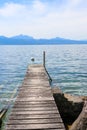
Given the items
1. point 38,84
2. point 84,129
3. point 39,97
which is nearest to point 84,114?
point 84,129

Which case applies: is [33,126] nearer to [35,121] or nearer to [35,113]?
[35,121]

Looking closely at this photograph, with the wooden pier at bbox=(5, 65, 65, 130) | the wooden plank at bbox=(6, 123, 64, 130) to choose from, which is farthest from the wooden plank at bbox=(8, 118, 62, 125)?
the wooden plank at bbox=(6, 123, 64, 130)

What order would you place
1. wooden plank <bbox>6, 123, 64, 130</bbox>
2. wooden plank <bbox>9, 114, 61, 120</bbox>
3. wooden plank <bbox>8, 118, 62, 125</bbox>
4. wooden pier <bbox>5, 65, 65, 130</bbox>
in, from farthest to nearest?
1. wooden plank <bbox>9, 114, 61, 120</bbox>
2. wooden plank <bbox>8, 118, 62, 125</bbox>
3. wooden pier <bbox>5, 65, 65, 130</bbox>
4. wooden plank <bbox>6, 123, 64, 130</bbox>

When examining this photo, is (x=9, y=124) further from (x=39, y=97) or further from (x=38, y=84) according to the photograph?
(x=38, y=84)

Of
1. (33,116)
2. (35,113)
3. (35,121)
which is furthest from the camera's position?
(35,113)

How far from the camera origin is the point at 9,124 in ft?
32.5

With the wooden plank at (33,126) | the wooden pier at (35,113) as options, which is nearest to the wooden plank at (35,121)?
the wooden pier at (35,113)

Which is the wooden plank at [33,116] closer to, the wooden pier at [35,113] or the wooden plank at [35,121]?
the wooden pier at [35,113]

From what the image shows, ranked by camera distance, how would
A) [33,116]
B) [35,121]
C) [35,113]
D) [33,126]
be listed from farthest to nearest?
[35,113], [33,116], [35,121], [33,126]

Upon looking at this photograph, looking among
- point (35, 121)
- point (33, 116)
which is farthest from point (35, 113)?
point (35, 121)

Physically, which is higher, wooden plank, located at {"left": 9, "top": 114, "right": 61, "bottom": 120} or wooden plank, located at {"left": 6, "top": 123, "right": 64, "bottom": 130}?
wooden plank, located at {"left": 6, "top": 123, "right": 64, "bottom": 130}

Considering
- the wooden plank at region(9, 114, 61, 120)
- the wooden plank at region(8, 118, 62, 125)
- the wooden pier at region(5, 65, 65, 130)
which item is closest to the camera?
the wooden pier at region(5, 65, 65, 130)

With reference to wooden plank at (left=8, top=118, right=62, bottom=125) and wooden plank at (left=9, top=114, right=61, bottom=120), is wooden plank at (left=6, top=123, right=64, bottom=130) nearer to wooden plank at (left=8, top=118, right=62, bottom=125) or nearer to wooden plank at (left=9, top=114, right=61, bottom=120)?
wooden plank at (left=8, top=118, right=62, bottom=125)

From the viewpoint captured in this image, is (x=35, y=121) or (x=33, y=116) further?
(x=33, y=116)
